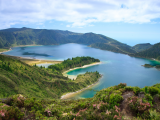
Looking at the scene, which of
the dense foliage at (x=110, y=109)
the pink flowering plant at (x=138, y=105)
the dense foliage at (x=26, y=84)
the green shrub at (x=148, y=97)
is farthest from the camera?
the dense foliage at (x=26, y=84)

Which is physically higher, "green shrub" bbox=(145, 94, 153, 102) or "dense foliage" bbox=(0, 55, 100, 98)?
"green shrub" bbox=(145, 94, 153, 102)

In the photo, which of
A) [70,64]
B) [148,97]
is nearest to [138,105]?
[148,97]

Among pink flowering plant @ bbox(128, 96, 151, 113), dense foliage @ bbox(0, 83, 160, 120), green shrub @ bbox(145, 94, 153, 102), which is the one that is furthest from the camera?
green shrub @ bbox(145, 94, 153, 102)

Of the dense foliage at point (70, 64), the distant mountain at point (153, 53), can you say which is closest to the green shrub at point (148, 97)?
the dense foliage at point (70, 64)

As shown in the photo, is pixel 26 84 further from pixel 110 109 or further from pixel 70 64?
pixel 70 64

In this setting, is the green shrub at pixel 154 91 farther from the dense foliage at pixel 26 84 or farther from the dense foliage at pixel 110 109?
the dense foliage at pixel 26 84

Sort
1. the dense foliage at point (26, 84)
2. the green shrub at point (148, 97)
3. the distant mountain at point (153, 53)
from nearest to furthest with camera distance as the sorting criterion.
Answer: the green shrub at point (148, 97)
the dense foliage at point (26, 84)
the distant mountain at point (153, 53)

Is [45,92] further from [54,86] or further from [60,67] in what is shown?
[60,67]

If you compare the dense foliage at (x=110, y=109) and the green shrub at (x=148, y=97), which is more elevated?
the green shrub at (x=148, y=97)

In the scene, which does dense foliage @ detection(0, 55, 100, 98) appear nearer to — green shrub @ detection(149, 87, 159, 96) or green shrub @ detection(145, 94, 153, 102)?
green shrub @ detection(145, 94, 153, 102)

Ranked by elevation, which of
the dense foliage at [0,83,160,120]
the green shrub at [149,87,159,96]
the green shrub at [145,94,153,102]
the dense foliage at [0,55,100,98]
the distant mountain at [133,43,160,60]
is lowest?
the dense foliage at [0,55,100,98]

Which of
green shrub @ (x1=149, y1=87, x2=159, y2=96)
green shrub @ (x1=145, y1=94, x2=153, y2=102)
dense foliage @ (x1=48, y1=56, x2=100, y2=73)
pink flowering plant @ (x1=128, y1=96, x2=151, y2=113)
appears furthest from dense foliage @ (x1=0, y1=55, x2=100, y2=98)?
dense foliage @ (x1=48, y1=56, x2=100, y2=73)
